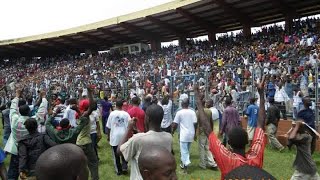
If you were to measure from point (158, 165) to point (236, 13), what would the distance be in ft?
74.2

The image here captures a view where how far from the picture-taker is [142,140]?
13.0 ft

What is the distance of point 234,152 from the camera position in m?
3.20

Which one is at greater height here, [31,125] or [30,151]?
[31,125]

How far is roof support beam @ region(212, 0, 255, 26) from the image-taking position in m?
22.5

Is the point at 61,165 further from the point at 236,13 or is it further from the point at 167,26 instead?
the point at 167,26

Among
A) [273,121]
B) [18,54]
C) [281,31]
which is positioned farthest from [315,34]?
[18,54]

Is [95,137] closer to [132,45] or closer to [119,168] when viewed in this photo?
[119,168]

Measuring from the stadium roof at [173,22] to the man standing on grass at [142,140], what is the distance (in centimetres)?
1920

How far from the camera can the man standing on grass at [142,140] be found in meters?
3.95

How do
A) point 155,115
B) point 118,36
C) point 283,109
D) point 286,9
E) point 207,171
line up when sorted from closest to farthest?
1. point 155,115
2. point 207,171
3. point 283,109
4. point 286,9
5. point 118,36

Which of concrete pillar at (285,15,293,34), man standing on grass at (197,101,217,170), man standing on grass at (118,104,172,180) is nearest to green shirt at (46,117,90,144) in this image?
man standing on grass at (118,104,172,180)

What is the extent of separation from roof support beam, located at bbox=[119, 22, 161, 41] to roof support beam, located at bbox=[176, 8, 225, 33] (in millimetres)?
5128

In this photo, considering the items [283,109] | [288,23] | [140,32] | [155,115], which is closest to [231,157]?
[155,115]

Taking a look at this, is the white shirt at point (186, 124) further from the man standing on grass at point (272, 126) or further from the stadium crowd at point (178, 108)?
the man standing on grass at point (272, 126)
